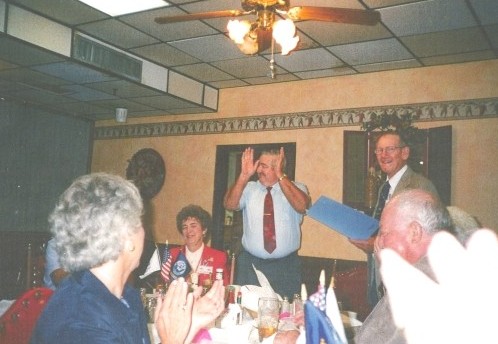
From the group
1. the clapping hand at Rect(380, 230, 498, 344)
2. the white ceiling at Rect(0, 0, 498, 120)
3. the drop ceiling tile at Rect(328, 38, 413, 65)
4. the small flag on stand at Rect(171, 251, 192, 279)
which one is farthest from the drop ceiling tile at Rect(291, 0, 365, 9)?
the clapping hand at Rect(380, 230, 498, 344)

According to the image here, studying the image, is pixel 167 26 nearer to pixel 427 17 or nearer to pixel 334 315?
pixel 427 17

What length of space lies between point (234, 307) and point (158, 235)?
499 cm

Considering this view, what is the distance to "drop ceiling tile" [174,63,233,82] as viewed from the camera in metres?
5.50

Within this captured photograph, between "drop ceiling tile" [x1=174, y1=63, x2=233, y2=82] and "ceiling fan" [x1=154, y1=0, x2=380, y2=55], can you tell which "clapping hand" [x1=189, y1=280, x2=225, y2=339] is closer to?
"ceiling fan" [x1=154, y1=0, x2=380, y2=55]

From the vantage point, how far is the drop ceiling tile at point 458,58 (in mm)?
4602

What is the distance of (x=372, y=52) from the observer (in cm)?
472

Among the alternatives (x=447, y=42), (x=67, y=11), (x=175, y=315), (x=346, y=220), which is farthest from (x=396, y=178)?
(x=67, y=11)

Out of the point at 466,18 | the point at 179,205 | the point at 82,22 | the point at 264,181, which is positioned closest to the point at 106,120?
the point at 179,205

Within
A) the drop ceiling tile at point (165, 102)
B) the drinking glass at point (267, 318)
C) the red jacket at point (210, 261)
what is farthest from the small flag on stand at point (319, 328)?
the drop ceiling tile at point (165, 102)

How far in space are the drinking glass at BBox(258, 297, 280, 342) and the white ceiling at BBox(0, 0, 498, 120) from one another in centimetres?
270

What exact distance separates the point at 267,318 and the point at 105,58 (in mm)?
3931

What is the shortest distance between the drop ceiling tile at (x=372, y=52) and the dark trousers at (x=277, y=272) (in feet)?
7.55

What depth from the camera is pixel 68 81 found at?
18.1ft

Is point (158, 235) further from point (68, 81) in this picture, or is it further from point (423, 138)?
point (423, 138)
